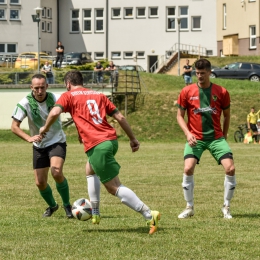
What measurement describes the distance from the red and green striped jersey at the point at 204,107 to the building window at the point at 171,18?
216 feet

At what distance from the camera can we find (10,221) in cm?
1066

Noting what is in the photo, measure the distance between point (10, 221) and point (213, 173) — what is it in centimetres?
964

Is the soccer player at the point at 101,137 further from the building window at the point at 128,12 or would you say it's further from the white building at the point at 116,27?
the building window at the point at 128,12

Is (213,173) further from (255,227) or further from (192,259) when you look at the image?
(192,259)

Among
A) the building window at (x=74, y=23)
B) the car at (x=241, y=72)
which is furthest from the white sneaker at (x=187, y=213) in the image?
the building window at (x=74, y=23)

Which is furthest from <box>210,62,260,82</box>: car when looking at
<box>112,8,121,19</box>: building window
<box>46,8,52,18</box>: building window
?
<box>46,8,52,18</box>: building window

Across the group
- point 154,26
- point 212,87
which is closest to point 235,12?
point 154,26

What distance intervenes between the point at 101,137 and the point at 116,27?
68639 mm

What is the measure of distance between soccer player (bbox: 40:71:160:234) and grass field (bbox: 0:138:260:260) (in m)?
0.40

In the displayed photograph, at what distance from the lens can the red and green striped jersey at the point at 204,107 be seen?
10.8 m

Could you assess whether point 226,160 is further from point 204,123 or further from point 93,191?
point 93,191

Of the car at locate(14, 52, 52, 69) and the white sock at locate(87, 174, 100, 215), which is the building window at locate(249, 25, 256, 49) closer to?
the car at locate(14, 52, 52, 69)

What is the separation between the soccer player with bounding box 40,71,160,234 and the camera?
29.8 ft

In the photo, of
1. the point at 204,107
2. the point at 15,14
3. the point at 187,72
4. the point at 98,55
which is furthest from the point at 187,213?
the point at 98,55
